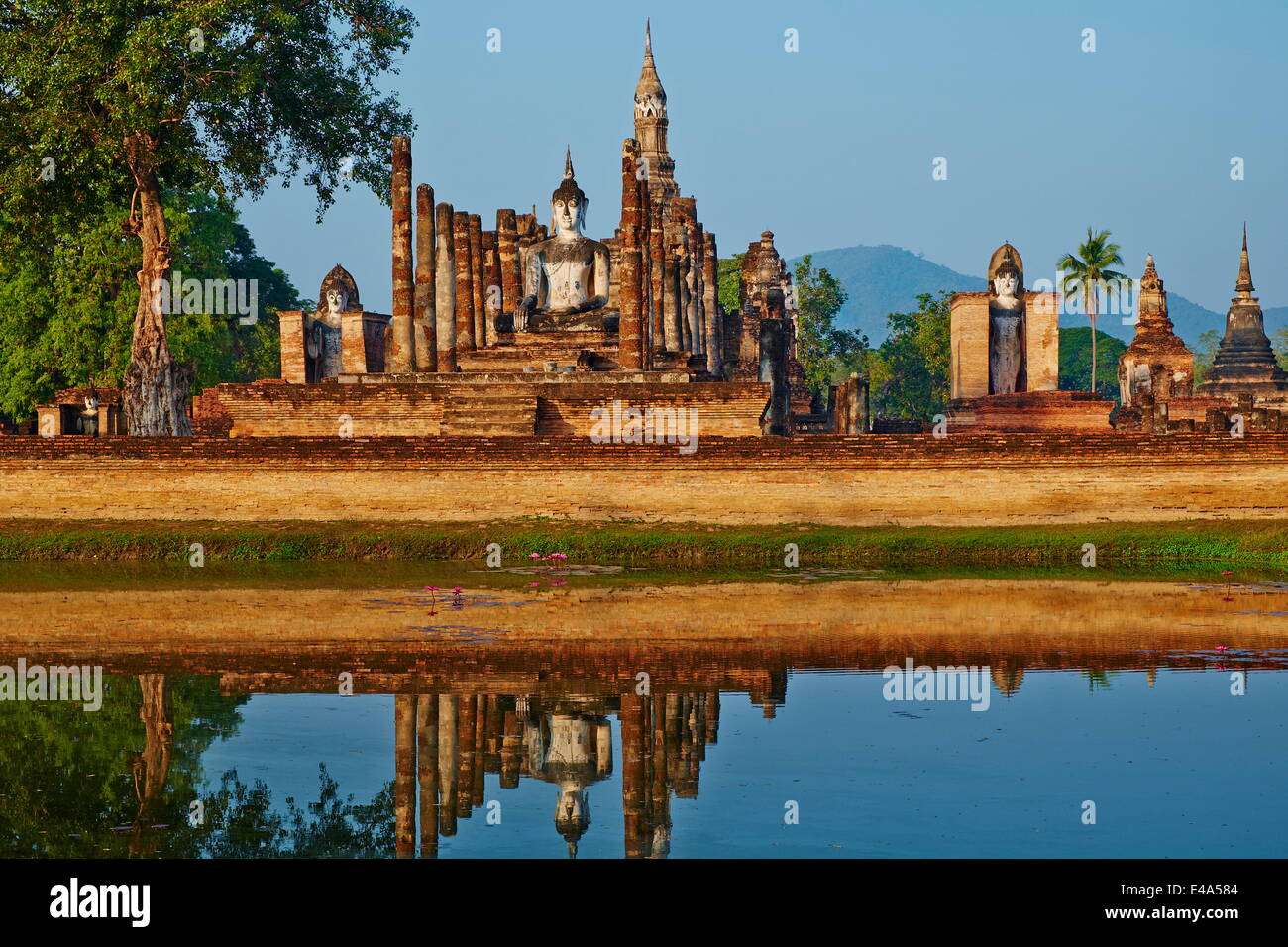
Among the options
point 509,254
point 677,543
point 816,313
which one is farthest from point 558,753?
point 816,313

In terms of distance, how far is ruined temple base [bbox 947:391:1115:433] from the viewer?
3422cm

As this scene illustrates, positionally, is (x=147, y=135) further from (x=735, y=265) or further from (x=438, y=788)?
(x=735, y=265)

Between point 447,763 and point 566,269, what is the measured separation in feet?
79.8

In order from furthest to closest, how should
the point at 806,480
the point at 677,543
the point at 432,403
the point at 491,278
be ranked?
the point at 491,278, the point at 432,403, the point at 806,480, the point at 677,543

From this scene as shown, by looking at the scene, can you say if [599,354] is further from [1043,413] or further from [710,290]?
Answer: [710,290]

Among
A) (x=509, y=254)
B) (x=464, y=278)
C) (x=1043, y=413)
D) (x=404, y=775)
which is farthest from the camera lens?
(x=509, y=254)

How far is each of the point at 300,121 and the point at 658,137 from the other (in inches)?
1111

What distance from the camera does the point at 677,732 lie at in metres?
10.8

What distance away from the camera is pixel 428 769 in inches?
392

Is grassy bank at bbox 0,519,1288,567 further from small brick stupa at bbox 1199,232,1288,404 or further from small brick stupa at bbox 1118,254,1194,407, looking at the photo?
small brick stupa at bbox 1199,232,1288,404

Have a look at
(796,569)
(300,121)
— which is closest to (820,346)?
(300,121)

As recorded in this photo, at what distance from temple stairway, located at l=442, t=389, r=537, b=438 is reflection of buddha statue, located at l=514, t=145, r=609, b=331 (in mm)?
8500

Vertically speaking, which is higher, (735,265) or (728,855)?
(735,265)
